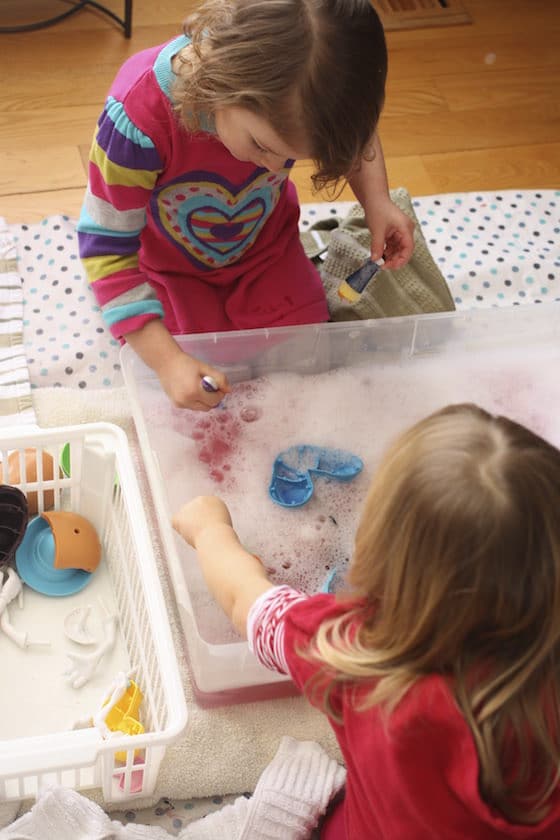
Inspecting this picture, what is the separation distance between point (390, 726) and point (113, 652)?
413 millimetres

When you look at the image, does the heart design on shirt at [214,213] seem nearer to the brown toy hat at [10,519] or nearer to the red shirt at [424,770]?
the brown toy hat at [10,519]

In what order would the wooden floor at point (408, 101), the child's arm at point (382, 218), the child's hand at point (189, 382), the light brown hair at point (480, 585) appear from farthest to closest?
the wooden floor at point (408, 101)
the child's arm at point (382, 218)
the child's hand at point (189, 382)
the light brown hair at point (480, 585)

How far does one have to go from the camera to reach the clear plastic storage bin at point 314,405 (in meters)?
0.97

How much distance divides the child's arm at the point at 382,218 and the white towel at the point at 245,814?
0.52m

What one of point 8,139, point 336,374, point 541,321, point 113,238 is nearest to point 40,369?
point 113,238

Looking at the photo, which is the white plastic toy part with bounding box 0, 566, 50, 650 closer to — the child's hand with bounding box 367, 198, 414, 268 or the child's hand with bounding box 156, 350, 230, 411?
the child's hand with bounding box 156, 350, 230, 411

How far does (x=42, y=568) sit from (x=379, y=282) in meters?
0.50

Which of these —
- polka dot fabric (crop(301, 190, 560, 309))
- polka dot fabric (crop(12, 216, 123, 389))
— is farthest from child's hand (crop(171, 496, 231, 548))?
polka dot fabric (crop(301, 190, 560, 309))

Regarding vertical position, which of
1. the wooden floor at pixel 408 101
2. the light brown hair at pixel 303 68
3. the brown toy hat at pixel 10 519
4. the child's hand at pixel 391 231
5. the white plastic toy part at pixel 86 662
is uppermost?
the light brown hair at pixel 303 68

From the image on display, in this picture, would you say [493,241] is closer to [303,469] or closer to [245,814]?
[303,469]

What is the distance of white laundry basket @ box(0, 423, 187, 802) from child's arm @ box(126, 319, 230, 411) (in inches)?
3.2

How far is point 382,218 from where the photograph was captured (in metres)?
1.07

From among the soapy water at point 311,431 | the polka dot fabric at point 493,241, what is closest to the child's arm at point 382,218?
the soapy water at point 311,431

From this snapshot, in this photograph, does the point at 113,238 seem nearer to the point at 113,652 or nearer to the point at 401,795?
the point at 113,652
